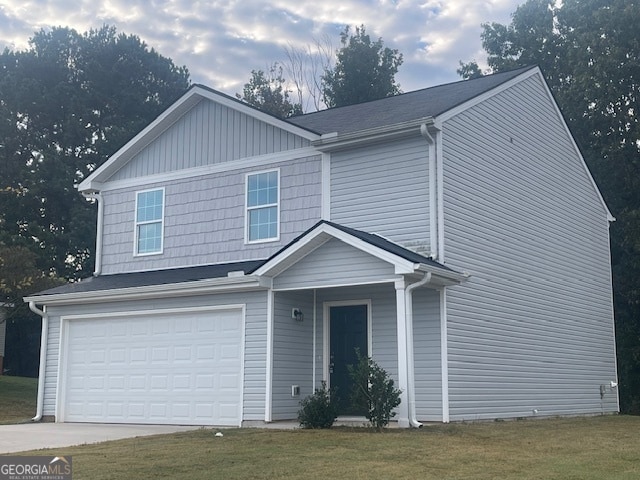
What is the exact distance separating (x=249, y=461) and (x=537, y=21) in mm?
25104

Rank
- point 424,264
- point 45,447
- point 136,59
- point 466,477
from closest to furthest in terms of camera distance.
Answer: point 466,477 < point 45,447 < point 424,264 < point 136,59

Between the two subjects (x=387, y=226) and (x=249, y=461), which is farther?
(x=387, y=226)

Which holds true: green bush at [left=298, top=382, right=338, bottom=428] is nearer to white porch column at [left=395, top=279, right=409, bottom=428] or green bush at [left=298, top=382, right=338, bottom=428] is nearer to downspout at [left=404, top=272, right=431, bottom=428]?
white porch column at [left=395, top=279, right=409, bottom=428]

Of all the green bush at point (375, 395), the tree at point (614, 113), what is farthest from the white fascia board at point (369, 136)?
the tree at point (614, 113)

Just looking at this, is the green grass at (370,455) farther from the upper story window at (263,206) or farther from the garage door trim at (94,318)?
the upper story window at (263,206)

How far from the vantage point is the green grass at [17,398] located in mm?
21756

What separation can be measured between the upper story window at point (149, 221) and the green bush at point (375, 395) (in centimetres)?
725

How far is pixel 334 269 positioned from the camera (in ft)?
47.2

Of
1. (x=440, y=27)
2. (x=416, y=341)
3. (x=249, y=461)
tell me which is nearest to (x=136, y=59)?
(x=440, y=27)

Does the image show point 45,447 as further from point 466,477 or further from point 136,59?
point 136,59

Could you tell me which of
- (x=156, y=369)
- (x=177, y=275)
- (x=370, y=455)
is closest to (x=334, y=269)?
(x=177, y=275)

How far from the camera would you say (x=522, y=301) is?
1736 centimetres

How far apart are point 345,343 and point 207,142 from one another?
5759 millimetres

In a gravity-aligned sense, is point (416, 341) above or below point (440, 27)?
below
